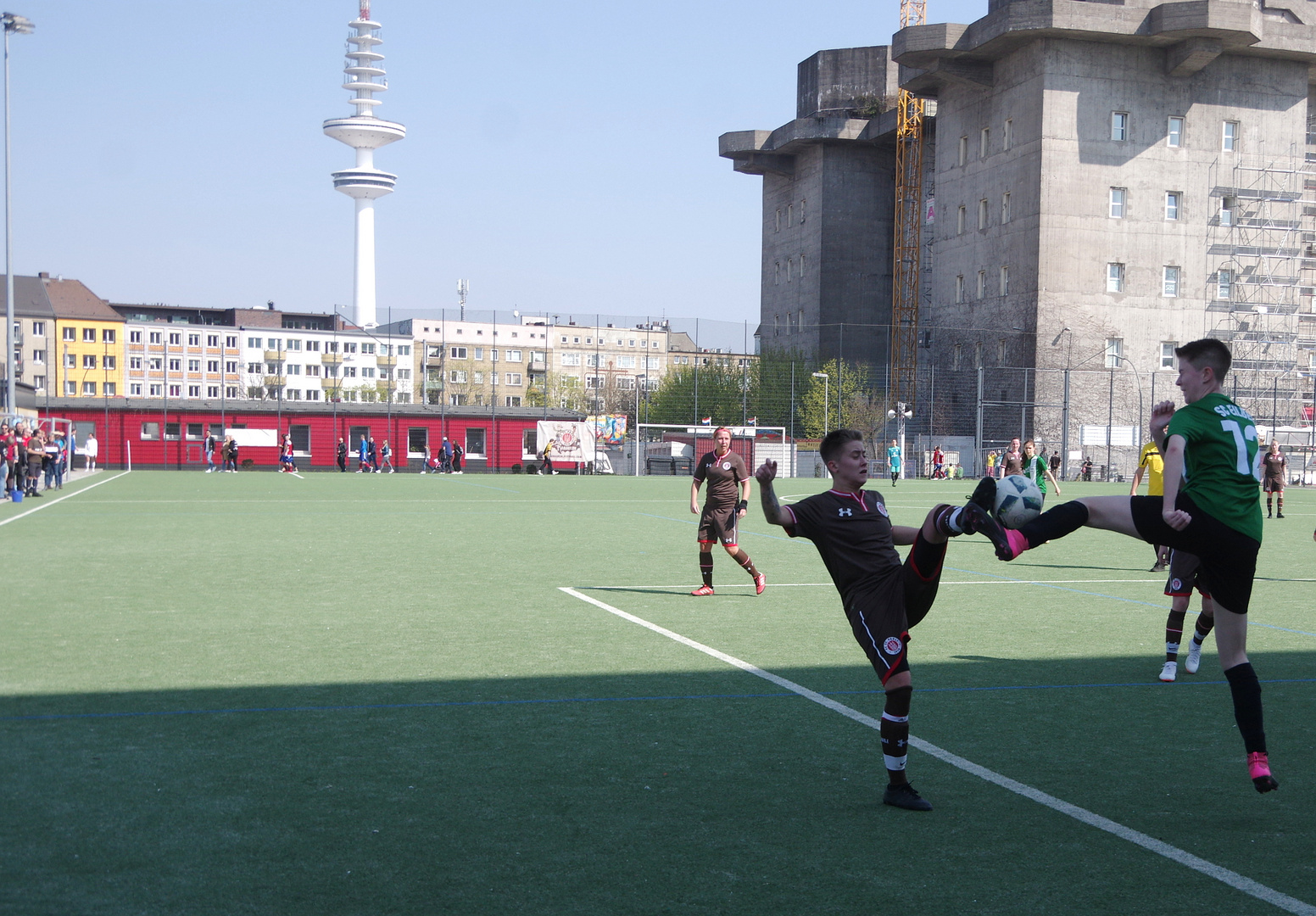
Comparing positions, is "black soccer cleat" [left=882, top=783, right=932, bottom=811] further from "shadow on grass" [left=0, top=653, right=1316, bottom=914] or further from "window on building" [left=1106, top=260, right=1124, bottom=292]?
"window on building" [left=1106, top=260, right=1124, bottom=292]

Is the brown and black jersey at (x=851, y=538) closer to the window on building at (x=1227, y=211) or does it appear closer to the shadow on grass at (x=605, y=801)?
the shadow on grass at (x=605, y=801)

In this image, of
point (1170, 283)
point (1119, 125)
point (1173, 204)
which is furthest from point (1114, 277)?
point (1119, 125)

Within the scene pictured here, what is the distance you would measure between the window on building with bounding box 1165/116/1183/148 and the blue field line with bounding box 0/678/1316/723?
60.0m

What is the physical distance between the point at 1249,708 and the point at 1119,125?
6203 cm

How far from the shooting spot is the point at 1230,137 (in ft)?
207

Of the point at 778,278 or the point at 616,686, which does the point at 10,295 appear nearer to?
the point at 616,686

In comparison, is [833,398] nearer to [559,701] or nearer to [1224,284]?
[1224,284]

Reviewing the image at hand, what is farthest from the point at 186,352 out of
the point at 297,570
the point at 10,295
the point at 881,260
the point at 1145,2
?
the point at 297,570

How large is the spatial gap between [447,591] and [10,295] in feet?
114

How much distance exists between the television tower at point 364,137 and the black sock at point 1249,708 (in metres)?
145

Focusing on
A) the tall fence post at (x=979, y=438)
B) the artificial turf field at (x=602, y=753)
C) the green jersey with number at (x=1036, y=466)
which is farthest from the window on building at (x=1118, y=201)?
the artificial turf field at (x=602, y=753)

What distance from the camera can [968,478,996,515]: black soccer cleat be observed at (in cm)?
536

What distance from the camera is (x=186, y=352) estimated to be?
12469cm

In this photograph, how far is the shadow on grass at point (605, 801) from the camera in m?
4.41
